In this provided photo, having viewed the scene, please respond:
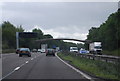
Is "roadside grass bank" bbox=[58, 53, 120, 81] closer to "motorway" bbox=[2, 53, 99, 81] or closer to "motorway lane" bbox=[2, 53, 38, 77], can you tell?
"motorway" bbox=[2, 53, 99, 81]

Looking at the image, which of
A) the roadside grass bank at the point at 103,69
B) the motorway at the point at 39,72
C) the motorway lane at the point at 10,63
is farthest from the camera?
the motorway lane at the point at 10,63

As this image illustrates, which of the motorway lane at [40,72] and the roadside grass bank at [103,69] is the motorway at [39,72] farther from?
the roadside grass bank at [103,69]

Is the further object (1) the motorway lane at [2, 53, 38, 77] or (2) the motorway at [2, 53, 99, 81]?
(1) the motorway lane at [2, 53, 38, 77]

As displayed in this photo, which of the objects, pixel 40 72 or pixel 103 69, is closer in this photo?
pixel 40 72

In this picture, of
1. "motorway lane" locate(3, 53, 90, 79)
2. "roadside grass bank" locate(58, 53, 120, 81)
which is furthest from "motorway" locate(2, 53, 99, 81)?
"roadside grass bank" locate(58, 53, 120, 81)

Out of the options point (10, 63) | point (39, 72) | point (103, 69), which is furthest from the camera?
point (10, 63)

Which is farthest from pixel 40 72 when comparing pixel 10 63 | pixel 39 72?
pixel 10 63

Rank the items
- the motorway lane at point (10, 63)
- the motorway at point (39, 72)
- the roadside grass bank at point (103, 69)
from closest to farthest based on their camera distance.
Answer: the roadside grass bank at point (103, 69), the motorway at point (39, 72), the motorway lane at point (10, 63)

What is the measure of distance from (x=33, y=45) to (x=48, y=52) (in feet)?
322

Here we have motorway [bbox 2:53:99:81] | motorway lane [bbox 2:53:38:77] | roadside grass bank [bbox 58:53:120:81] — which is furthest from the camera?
motorway lane [bbox 2:53:38:77]

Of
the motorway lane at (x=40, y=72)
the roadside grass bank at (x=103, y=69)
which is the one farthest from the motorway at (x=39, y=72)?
the roadside grass bank at (x=103, y=69)

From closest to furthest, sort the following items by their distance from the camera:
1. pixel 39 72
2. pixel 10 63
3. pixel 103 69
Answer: pixel 39 72
pixel 103 69
pixel 10 63

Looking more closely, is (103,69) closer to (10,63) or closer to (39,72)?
(39,72)

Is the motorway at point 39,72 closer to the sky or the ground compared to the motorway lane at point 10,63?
closer to the ground
